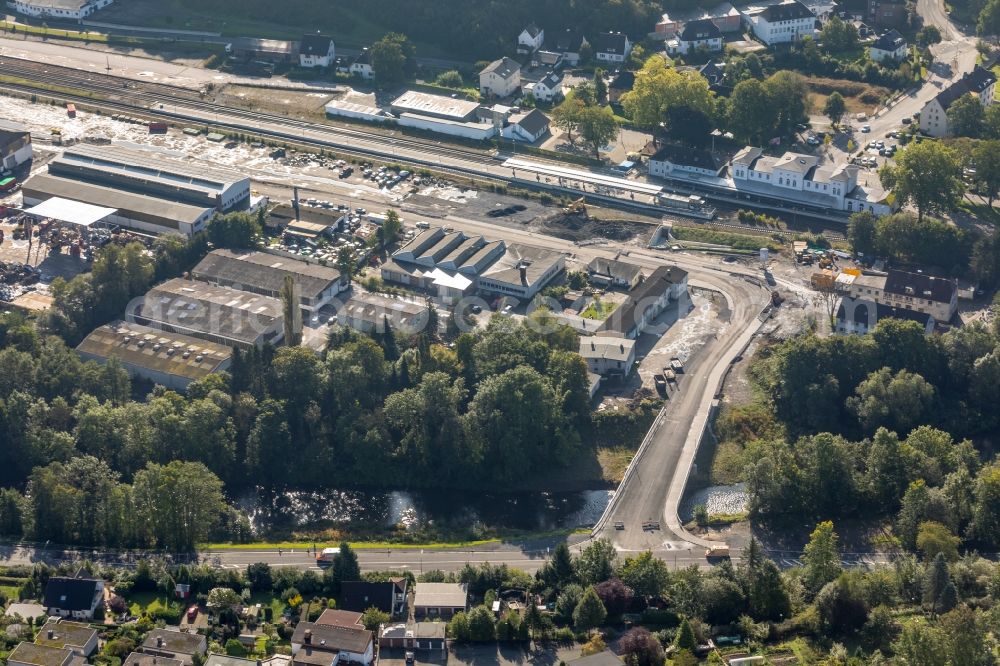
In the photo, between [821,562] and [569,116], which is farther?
[569,116]

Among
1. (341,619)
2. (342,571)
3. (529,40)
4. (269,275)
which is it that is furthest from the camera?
(529,40)

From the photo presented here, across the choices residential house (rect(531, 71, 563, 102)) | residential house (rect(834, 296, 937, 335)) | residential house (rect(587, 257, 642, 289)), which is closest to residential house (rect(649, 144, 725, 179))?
residential house (rect(587, 257, 642, 289))

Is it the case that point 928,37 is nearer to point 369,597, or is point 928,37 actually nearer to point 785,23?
point 785,23

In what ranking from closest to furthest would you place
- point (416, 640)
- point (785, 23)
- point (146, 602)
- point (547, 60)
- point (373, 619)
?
point (416, 640), point (373, 619), point (146, 602), point (547, 60), point (785, 23)

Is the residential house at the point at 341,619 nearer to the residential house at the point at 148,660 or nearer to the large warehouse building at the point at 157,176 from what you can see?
the residential house at the point at 148,660

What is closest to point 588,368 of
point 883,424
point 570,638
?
point 883,424

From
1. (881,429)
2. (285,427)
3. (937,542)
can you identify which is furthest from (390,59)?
(937,542)

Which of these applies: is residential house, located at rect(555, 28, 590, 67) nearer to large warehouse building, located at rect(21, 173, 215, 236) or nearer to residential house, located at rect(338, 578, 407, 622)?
large warehouse building, located at rect(21, 173, 215, 236)
